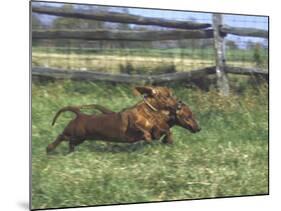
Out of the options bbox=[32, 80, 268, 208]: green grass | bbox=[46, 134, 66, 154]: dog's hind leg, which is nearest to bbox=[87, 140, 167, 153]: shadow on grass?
bbox=[32, 80, 268, 208]: green grass

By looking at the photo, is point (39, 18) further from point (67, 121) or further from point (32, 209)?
point (32, 209)

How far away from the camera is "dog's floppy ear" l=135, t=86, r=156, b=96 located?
530cm

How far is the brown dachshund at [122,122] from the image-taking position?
5.11 meters

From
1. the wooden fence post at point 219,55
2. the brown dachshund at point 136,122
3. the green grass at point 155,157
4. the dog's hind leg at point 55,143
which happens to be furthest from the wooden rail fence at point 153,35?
the dog's hind leg at point 55,143

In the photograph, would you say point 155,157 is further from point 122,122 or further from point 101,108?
point 101,108

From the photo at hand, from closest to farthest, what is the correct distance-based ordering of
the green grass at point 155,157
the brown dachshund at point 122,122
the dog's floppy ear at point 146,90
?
the green grass at point 155,157, the brown dachshund at point 122,122, the dog's floppy ear at point 146,90

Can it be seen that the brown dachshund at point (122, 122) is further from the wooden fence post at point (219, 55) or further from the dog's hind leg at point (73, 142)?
the wooden fence post at point (219, 55)

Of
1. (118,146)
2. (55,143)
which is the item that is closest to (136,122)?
(118,146)

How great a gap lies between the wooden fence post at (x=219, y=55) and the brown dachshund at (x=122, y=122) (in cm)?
55

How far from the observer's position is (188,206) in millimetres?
5309

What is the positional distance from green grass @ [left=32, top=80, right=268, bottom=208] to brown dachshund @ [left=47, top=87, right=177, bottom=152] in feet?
0.22

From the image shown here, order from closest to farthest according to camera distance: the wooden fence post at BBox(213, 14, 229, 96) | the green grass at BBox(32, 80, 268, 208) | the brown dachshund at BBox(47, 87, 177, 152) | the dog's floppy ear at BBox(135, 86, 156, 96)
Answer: the green grass at BBox(32, 80, 268, 208) → the brown dachshund at BBox(47, 87, 177, 152) → the dog's floppy ear at BBox(135, 86, 156, 96) → the wooden fence post at BBox(213, 14, 229, 96)

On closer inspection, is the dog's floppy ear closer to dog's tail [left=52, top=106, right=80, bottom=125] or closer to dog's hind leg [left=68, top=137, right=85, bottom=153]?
dog's tail [left=52, top=106, right=80, bottom=125]
